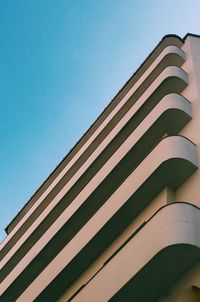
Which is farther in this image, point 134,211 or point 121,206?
point 134,211

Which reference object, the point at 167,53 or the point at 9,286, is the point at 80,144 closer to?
the point at 167,53

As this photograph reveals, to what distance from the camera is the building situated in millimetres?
9977

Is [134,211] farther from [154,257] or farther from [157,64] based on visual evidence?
[157,64]

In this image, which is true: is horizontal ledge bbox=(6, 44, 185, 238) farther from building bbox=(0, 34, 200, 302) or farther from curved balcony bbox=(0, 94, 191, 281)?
curved balcony bbox=(0, 94, 191, 281)

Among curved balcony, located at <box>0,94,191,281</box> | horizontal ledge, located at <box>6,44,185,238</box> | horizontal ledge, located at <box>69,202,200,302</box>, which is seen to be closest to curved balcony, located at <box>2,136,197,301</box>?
curved balcony, located at <box>0,94,191,281</box>

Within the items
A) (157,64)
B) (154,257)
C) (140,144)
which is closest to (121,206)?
(140,144)

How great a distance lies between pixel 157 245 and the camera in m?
9.94

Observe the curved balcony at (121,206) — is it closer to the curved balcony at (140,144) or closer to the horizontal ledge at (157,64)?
the curved balcony at (140,144)

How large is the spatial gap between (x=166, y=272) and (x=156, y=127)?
6454 mm

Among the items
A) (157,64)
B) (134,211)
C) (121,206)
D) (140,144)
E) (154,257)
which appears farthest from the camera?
(157,64)

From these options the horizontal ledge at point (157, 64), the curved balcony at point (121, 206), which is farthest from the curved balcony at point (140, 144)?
the horizontal ledge at point (157, 64)

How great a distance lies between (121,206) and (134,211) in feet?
1.46

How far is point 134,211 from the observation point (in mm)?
13359

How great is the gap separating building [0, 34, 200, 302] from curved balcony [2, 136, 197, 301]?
0.09 feet
